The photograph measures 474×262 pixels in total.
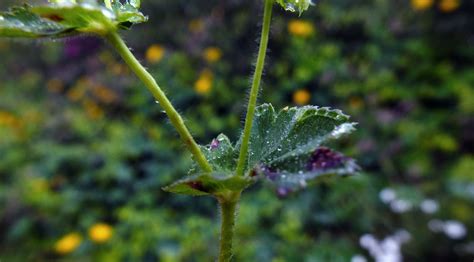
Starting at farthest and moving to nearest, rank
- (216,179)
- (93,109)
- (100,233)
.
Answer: (93,109) < (100,233) < (216,179)

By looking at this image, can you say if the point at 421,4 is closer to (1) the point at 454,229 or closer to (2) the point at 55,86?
(1) the point at 454,229

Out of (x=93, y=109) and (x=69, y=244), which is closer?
(x=69, y=244)

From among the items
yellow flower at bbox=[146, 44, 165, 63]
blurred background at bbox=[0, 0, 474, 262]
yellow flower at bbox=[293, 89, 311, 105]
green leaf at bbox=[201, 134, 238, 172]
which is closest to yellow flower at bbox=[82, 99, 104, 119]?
blurred background at bbox=[0, 0, 474, 262]

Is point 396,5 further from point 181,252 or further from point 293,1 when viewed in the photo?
point 293,1

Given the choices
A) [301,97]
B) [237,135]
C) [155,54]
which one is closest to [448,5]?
[301,97]

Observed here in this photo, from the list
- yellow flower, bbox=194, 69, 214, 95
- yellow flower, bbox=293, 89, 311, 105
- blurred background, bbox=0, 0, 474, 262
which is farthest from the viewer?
yellow flower, bbox=194, 69, 214, 95

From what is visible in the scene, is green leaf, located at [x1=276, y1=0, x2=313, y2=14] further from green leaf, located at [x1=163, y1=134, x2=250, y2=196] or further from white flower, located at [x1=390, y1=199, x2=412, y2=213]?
white flower, located at [x1=390, y1=199, x2=412, y2=213]

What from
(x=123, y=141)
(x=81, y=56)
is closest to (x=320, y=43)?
(x=123, y=141)
